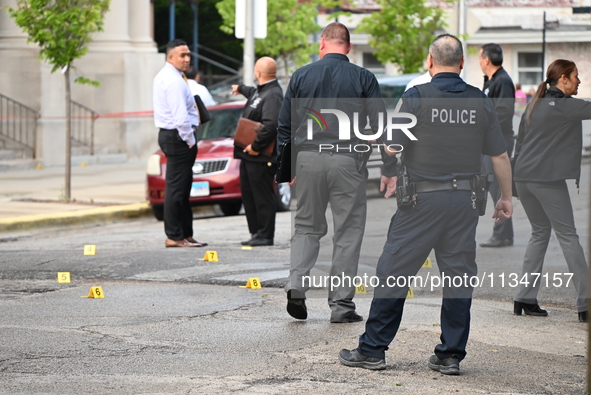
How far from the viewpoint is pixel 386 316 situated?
6230mm

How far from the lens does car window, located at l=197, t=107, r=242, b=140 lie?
51.0 ft

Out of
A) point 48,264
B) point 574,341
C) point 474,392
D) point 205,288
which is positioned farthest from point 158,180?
point 474,392

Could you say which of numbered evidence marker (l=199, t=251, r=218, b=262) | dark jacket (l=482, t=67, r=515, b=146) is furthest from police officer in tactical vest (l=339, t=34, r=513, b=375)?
dark jacket (l=482, t=67, r=515, b=146)

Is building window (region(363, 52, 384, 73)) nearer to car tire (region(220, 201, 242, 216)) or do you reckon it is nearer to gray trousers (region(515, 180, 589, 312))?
car tire (region(220, 201, 242, 216))

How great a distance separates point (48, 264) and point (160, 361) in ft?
13.8

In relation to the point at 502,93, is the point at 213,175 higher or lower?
lower

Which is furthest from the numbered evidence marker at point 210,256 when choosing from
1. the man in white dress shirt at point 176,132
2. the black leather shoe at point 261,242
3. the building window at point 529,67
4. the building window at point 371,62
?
the building window at point 371,62

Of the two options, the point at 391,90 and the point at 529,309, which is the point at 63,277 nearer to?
the point at 529,309

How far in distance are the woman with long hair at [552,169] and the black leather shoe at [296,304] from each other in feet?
5.24

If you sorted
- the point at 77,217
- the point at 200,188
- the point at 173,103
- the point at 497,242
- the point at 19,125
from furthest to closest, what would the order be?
1. the point at 19,125
2. the point at 77,217
3. the point at 200,188
4. the point at 173,103
5. the point at 497,242

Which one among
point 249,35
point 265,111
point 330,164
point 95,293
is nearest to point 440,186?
point 330,164

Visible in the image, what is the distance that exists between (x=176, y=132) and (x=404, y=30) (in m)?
17.1

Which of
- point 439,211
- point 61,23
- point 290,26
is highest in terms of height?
point 290,26

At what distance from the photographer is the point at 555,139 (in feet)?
26.2
